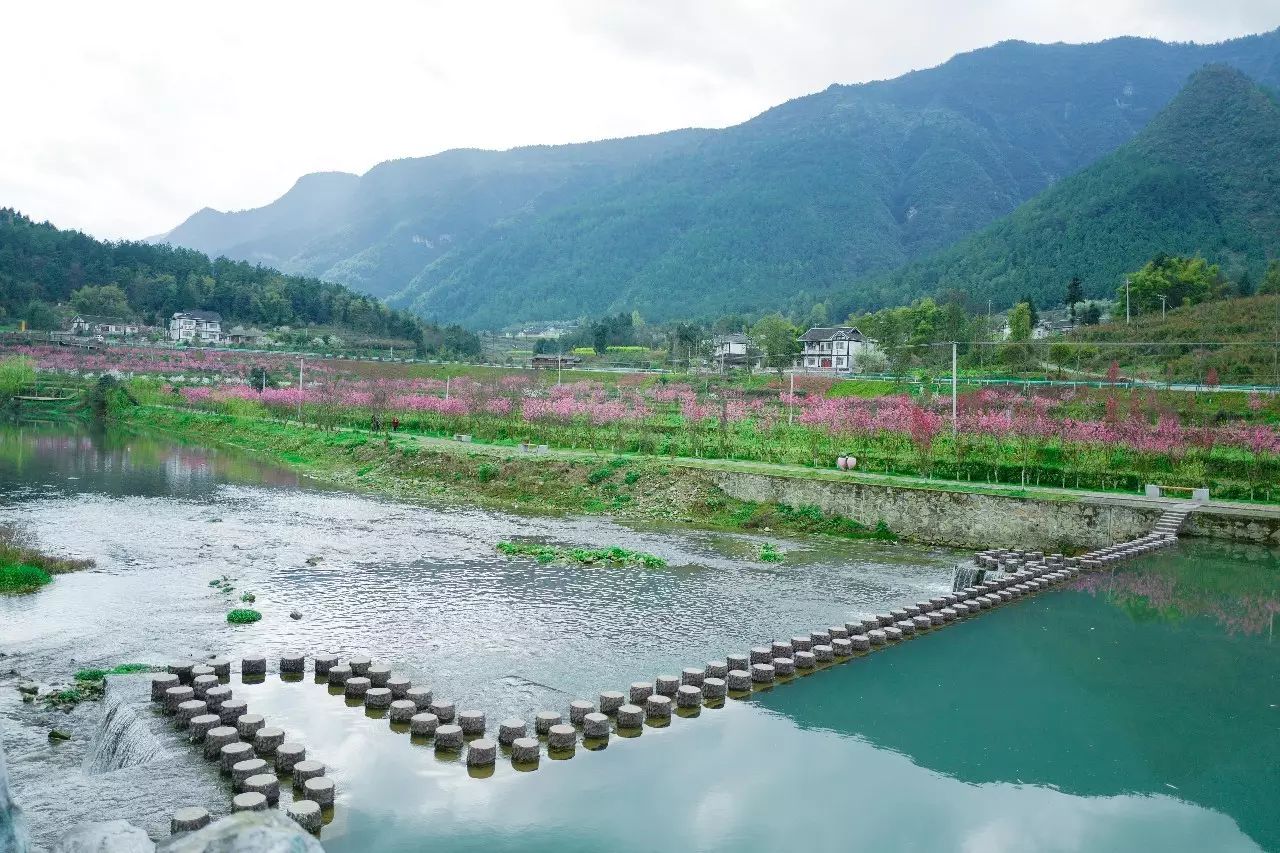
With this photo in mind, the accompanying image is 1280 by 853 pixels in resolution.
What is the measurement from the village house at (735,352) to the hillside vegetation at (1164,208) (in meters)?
32.0

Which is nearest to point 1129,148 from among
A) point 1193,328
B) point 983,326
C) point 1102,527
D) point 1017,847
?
point 983,326

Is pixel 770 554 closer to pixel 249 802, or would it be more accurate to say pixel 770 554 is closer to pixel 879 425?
pixel 879 425

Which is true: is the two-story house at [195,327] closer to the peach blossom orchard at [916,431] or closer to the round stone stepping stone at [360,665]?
the peach blossom orchard at [916,431]

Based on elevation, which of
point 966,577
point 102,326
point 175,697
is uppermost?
point 102,326

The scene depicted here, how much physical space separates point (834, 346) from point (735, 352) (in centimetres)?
→ 1691

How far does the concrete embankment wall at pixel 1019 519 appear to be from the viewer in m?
23.2

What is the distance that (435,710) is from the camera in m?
10.8

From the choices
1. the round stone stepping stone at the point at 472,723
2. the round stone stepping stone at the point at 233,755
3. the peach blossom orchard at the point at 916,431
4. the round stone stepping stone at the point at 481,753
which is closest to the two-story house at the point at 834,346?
the peach blossom orchard at the point at 916,431

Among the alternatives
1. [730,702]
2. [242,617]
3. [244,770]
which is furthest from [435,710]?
[242,617]

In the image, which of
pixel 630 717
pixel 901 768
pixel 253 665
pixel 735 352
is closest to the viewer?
pixel 901 768

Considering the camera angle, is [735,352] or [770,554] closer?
[770,554]

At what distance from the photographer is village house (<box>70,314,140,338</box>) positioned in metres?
92.5

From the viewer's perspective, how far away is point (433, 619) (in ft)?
51.2

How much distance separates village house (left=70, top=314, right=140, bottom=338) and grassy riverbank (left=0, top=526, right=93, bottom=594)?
279 ft
